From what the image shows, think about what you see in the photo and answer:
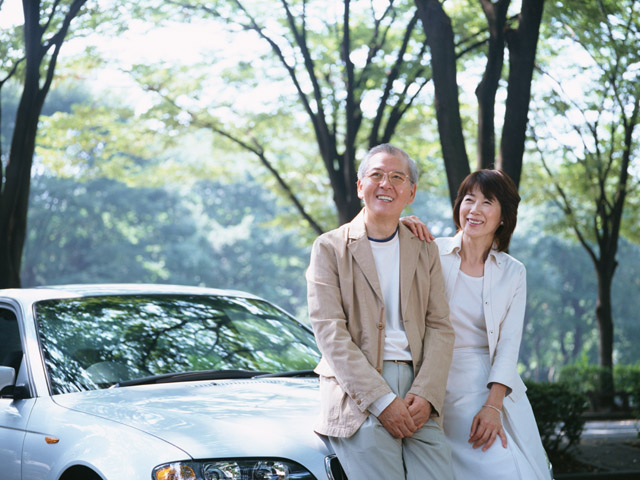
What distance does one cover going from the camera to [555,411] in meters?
8.23

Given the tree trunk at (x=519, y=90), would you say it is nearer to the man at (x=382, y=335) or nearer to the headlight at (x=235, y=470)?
the man at (x=382, y=335)

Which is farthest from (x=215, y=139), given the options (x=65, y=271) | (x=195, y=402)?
(x=65, y=271)

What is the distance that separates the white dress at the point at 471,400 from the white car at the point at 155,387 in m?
0.61

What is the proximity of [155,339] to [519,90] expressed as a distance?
4301 millimetres

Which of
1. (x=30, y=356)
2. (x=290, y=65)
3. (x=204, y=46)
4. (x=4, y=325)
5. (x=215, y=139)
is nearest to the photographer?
(x=30, y=356)

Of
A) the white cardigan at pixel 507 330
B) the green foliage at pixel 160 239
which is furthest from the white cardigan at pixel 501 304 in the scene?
the green foliage at pixel 160 239

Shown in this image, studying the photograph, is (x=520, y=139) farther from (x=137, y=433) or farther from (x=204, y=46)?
(x=204, y=46)

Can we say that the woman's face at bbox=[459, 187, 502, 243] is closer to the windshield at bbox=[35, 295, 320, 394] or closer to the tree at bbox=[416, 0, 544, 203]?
the windshield at bbox=[35, 295, 320, 394]

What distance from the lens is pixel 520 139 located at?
281 inches

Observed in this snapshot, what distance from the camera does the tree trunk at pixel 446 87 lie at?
7.11 metres

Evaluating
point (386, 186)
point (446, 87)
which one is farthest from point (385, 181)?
point (446, 87)

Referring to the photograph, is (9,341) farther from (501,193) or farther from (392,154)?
(501,193)

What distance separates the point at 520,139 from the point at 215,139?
10619 mm

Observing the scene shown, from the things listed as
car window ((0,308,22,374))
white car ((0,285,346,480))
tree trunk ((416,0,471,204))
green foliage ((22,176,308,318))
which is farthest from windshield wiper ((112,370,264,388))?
green foliage ((22,176,308,318))
